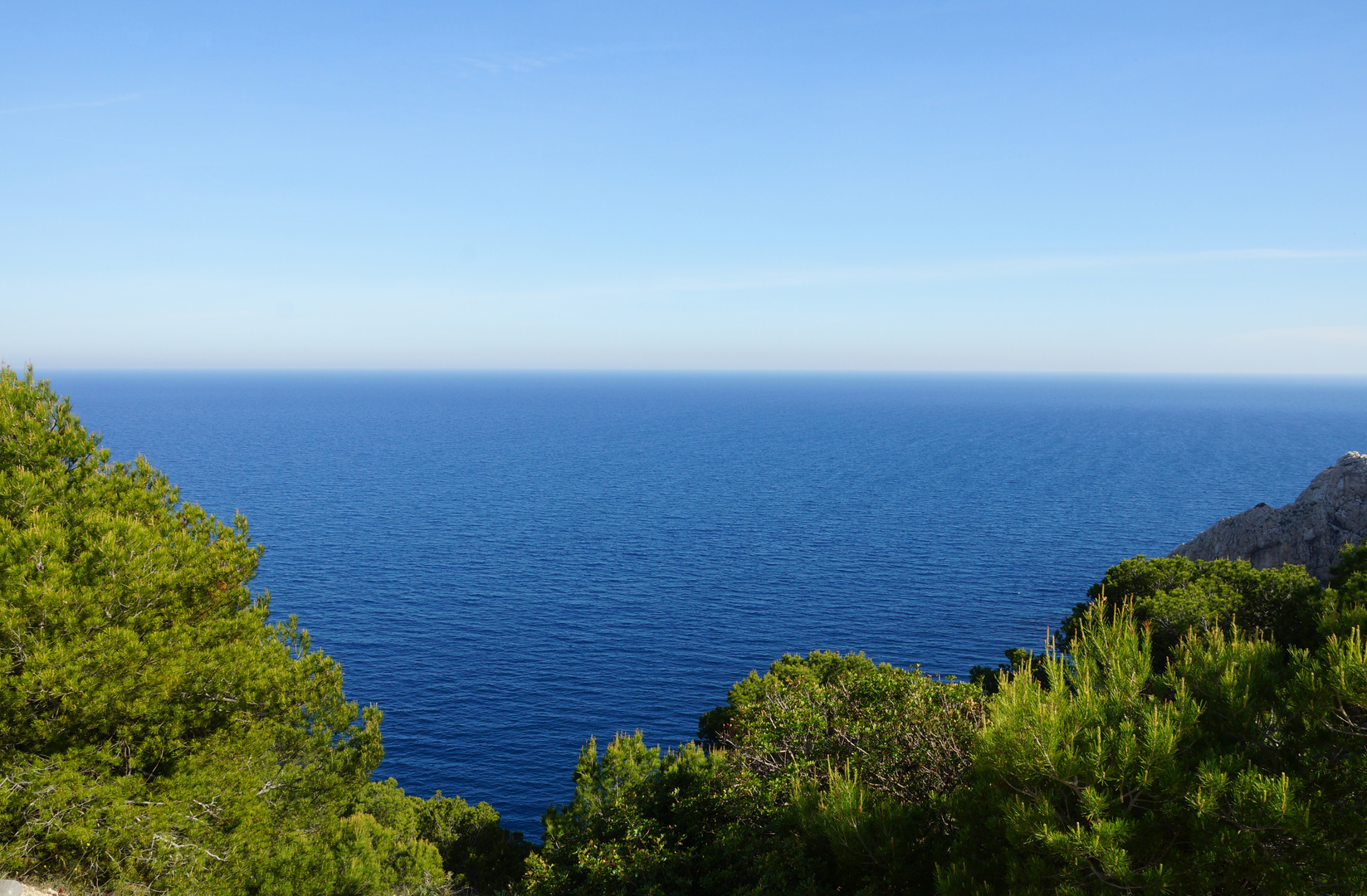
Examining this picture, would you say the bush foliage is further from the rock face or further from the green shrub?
the rock face

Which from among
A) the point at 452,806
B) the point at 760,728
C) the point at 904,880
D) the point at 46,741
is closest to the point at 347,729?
the point at 452,806

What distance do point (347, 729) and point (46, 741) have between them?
47.3 ft

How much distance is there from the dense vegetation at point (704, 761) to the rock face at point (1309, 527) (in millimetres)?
47968

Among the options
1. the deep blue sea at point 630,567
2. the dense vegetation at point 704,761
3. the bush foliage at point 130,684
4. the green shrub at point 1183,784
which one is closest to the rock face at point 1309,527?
the deep blue sea at point 630,567

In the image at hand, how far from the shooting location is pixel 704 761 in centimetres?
2841

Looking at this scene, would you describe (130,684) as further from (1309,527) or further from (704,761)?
(1309,527)

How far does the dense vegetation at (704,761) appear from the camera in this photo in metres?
11.8

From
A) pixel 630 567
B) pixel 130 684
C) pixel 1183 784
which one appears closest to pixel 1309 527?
pixel 630 567

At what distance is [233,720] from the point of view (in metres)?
19.3

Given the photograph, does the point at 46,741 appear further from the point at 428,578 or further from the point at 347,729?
the point at 428,578

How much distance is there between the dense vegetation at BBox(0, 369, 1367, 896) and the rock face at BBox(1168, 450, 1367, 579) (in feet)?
157

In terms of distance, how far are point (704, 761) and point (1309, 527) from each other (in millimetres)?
67693

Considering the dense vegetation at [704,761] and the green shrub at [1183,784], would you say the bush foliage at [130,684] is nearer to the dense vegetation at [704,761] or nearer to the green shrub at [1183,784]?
the dense vegetation at [704,761]

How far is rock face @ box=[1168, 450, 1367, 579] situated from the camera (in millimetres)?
65688
